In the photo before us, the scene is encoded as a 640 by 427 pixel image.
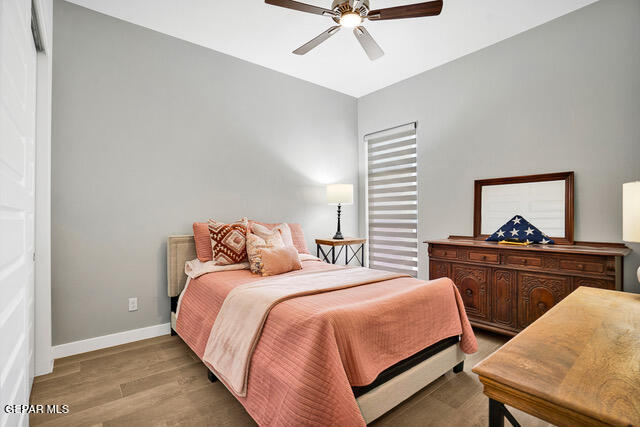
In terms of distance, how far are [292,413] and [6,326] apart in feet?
3.60

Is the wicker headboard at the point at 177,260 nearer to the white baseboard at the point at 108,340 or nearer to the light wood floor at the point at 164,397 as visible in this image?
the white baseboard at the point at 108,340

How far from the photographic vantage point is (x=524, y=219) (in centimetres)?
288

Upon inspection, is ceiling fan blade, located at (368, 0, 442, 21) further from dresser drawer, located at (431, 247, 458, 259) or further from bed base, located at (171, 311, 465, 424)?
bed base, located at (171, 311, 465, 424)

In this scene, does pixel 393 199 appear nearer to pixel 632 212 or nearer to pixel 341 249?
pixel 341 249

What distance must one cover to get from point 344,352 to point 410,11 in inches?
84.0

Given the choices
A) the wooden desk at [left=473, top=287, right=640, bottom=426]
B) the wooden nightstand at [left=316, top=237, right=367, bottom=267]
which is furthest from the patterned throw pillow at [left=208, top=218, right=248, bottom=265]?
the wooden desk at [left=473, top=287, right=640, bottom=426]

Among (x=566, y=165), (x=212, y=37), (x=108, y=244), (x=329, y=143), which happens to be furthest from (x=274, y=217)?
(x=566, y=165)

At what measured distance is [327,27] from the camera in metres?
2.85

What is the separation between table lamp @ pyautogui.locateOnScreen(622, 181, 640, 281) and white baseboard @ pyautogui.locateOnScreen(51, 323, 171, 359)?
11.1 feet

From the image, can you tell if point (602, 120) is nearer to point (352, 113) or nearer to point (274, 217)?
point (352, 113)

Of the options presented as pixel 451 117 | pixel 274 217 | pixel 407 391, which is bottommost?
pixel 407 391

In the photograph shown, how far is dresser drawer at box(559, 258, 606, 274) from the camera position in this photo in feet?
7.25

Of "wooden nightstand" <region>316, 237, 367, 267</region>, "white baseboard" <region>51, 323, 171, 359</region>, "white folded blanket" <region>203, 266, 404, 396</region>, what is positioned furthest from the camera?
"wooden nightstand" <region>316, 237, 367, 267</region>

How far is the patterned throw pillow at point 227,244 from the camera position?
2.67m
